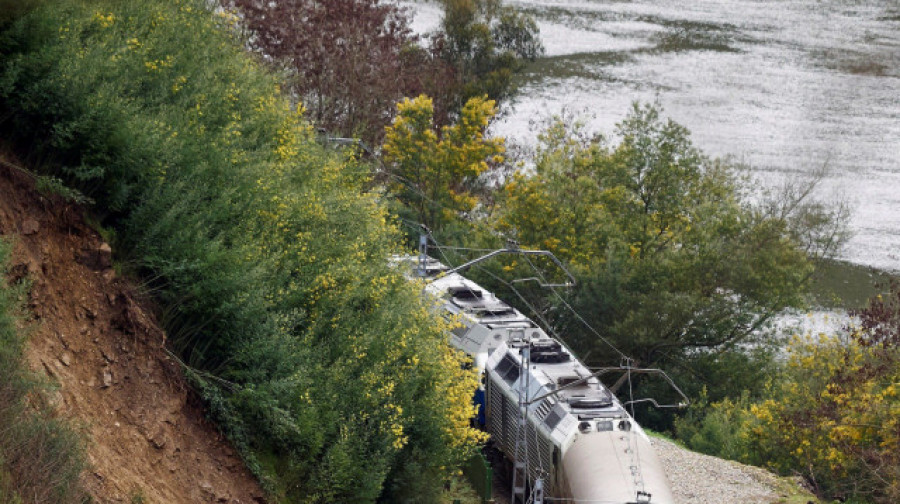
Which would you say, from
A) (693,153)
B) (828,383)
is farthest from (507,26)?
(828,383)

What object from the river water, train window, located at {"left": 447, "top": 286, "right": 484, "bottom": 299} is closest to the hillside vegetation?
train window, located at {"left": 447, "top": 286, "right": 484, "bottom": 299}

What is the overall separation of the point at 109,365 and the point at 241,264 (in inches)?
122

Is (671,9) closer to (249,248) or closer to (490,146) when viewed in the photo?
(490,146)

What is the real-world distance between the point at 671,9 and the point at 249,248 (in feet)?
227

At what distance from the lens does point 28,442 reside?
11148mm

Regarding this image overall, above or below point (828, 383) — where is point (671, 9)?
above

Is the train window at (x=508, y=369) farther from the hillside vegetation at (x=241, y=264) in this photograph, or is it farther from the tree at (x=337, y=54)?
the tree at (x=337, y=54)

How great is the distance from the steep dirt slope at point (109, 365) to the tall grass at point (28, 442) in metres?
1.01

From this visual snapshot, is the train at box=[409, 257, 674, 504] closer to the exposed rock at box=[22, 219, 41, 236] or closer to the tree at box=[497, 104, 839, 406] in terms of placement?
the exposed rock at box=[22, 219, 41, 236]

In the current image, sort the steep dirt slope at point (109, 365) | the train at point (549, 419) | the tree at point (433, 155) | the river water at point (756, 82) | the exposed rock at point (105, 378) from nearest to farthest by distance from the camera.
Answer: the steep dirt slope at point (109, 365) < the exposed rock at point (105, 378) < the train at point (549, 419) < the tree at point (433, 155) < the river water at point (756, 82)

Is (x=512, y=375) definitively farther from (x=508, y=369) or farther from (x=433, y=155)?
(x=433, y=155)

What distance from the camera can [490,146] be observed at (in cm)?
4666

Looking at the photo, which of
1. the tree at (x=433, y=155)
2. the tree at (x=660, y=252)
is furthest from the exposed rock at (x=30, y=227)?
the tree at (x=433, y=155)

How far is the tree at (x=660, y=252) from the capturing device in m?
39.4
